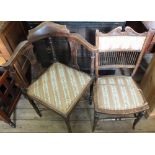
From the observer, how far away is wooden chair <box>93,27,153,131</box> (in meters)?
1.04

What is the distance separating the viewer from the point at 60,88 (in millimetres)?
1211

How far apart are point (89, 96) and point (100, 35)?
2.34 feet

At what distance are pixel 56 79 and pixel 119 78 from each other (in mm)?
477

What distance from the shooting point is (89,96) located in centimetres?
159

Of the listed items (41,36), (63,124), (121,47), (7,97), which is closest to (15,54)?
(41,36)

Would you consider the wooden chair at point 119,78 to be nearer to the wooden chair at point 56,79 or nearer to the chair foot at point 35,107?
the wooden chair at point 56,79

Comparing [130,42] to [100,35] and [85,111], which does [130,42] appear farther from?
[85,111]

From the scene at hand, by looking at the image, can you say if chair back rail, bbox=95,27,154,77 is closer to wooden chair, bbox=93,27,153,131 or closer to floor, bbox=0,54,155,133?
wooden chair, bbox=93,27,153,131

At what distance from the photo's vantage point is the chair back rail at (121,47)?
1.01m

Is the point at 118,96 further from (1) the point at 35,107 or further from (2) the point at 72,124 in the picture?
(1) the point at 35,107

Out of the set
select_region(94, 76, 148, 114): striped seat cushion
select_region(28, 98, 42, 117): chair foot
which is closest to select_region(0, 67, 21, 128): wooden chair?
select_region(28, 98, 42, 117): chair foot

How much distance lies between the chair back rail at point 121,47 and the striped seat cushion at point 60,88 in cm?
19

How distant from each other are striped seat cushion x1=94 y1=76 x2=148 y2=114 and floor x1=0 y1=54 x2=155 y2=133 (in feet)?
1.36
